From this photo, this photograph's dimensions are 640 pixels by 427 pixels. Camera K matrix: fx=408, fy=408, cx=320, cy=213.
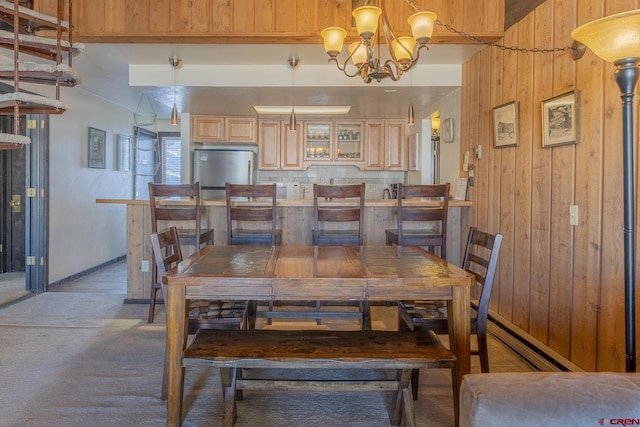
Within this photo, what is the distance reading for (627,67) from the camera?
4.82 feet

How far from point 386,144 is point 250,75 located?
2.55 meters

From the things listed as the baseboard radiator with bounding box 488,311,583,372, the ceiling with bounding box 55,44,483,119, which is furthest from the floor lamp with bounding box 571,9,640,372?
the ceiling with bounding box 55,44,483,119

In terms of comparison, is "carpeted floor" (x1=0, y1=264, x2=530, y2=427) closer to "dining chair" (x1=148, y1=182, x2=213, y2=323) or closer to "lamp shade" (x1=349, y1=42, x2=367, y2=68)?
"dining chair" (x1=148, y1=182, x2=213, y2=323)

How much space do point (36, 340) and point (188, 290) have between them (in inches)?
78.6

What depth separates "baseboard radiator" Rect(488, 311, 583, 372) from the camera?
238 cm

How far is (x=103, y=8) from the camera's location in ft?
10.5

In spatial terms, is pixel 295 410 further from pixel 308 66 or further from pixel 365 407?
pixel 308 66

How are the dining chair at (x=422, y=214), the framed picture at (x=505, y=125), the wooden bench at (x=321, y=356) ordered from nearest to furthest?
1. the wooden bench at (x=321, y=356)
2. the framed picture at (x=505, y=125)
3. the dining chair at (x=422, y=214)

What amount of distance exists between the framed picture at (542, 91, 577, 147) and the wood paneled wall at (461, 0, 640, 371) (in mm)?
40

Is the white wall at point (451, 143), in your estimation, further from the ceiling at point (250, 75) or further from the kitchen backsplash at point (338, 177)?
the kitchen backsplash at point (338, 177)

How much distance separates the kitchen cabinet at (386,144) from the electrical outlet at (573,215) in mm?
3778

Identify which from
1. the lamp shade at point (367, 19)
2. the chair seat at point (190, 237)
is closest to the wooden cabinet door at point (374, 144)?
the chair seat at point (190, 237)

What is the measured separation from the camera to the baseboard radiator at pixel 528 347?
238cm

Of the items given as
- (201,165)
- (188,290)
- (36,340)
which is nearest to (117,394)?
(188,290)
